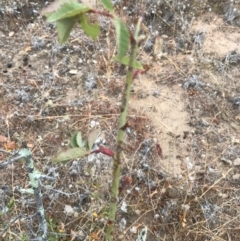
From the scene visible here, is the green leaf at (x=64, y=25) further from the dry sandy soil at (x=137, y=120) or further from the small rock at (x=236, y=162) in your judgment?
the small rock at (x=236, y=162)

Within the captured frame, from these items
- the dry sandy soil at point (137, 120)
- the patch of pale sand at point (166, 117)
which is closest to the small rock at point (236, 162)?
the dry sandy soil at point (137, 120)

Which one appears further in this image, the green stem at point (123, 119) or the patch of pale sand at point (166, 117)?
the patch of pale sand at point (166, 117)

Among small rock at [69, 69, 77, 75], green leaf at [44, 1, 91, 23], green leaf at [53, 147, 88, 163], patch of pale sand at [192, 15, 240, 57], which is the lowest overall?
small rock at [69, 69, 77, 75]

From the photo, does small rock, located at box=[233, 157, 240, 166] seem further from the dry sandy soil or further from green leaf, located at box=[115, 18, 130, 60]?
green leaf, located at box=[115, 18, 130, 60]

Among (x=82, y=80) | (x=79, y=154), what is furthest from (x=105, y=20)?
(x=79, y=154)

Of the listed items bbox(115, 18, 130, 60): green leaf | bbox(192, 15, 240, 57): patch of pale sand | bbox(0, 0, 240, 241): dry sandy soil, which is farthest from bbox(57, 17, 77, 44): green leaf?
bbox(192, 15, 240, 57): patch of pale sand

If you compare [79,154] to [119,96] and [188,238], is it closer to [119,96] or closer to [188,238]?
[188,238]

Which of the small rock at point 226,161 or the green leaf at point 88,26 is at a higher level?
the green leaf at point 88,26

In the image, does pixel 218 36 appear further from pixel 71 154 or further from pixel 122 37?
pixel 122 37
